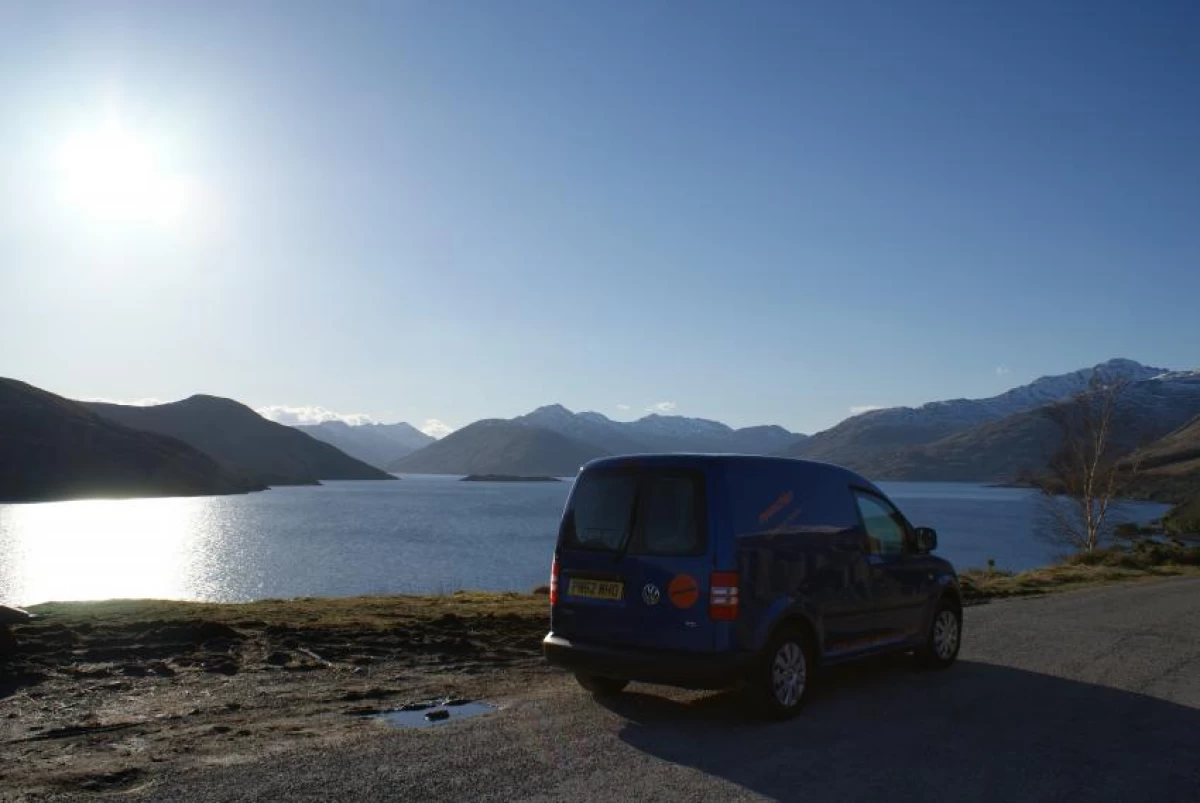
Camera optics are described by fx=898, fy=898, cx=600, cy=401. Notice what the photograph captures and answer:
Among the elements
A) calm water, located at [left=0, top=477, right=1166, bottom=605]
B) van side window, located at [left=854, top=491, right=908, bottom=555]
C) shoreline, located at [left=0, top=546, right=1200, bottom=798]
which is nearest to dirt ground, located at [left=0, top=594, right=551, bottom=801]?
shoreline, located at [left=0, top=546, right=1200, bottom=798]

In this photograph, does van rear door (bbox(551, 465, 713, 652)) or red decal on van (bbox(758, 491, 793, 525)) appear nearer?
van rear door (bbox(551, 465, 713, 652))

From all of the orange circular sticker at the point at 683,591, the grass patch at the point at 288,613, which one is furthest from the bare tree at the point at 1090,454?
the orange circular sticker at the point at 683,591

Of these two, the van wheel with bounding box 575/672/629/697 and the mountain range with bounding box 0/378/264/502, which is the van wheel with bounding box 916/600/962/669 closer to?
the van wheel with bounding box 575/672/629/697

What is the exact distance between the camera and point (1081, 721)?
759 centimetres

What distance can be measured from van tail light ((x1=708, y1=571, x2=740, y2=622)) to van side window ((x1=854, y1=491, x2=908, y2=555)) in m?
2.39

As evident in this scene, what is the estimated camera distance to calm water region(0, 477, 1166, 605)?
1700 inches

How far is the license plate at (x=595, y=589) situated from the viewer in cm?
768

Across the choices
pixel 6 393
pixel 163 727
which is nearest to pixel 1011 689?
pixel 163 727

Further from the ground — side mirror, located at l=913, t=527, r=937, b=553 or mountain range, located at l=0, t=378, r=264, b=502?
mountain range, located at l=0, t=378, r=264, b=502

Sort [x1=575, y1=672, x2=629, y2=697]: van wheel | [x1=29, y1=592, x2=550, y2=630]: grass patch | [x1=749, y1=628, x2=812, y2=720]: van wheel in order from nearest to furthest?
1. [x1=749, y1=628, x2=812, y2=720]: van wheel
2. [x1=575, y1=672, x2=629, y2=697]: van wheel
3. [x1=29, y1=592, x2=550, y2=630]: grass patch

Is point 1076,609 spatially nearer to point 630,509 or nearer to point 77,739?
point 630,509

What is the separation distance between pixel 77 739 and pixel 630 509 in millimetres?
4639

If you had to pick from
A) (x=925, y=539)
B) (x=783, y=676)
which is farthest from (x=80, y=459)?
(x=783, y=676)

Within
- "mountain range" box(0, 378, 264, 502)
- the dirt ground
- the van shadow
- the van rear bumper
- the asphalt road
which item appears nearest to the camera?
the asphalt road
